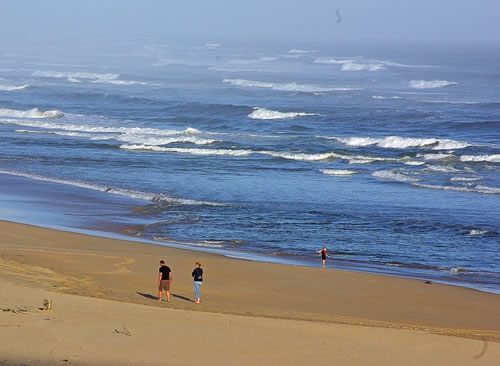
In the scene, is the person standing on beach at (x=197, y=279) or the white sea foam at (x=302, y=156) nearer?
the person standing on beach at (x=197, y=279)

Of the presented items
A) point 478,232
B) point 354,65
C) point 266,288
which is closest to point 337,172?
point 478,232

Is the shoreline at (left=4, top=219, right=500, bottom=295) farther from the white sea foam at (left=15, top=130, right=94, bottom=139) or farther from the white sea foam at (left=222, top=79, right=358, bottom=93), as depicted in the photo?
the white sea foam at (left=222, top=79, right=358, bottom=93)

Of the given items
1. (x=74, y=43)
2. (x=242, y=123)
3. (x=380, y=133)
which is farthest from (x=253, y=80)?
(x=74, y=43)

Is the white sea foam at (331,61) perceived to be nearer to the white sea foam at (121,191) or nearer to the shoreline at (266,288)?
the white sea foam at (121,191)

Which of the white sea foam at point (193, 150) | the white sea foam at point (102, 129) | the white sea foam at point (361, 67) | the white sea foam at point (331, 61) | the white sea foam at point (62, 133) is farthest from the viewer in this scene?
the white sea foam at point (331, 61)

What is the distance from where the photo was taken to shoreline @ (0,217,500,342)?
18.3m

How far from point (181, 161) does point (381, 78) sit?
55.2 meters

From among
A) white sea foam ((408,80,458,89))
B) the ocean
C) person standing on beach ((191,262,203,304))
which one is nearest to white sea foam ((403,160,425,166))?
the ocean

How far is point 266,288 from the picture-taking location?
2064 centimetres

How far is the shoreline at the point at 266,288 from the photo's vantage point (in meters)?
18.3

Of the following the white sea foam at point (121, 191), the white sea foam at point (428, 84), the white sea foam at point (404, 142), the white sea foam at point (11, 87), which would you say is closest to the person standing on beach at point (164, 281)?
the white sea foam at point (121, 191)

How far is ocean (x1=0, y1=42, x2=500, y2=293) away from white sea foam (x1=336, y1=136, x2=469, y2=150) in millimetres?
115

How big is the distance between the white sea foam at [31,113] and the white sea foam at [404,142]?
19.8 m

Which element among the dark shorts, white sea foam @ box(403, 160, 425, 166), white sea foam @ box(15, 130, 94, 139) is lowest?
the dark shorts
